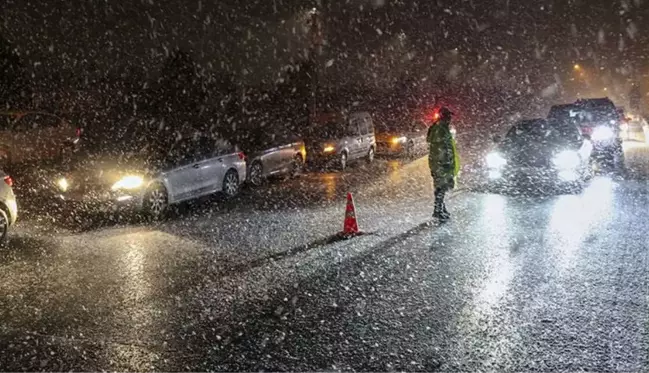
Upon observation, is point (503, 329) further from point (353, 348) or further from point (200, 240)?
point (200, 240)

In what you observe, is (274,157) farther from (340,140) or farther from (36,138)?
(36,138)

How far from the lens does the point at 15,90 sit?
2606 centimetres

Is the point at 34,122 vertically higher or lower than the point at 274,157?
higher

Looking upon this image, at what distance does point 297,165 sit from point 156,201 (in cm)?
656

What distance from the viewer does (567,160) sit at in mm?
12930

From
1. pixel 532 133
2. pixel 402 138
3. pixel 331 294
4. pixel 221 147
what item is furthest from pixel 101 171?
pixel 402 138

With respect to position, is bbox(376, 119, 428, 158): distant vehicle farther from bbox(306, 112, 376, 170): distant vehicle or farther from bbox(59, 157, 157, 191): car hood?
bbox(59, 157, 157, 191): car hood

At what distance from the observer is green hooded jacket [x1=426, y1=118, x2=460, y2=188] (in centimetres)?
1004

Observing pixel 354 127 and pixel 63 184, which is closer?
pixel 63 184

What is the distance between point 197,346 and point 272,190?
981 centimetres

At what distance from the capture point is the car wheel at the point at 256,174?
14797 millimetres

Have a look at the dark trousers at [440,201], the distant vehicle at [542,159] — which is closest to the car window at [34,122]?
the dark trousers at [440,201]

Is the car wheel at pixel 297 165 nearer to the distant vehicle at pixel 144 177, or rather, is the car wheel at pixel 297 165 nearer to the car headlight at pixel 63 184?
the distant vehicle at pixel 144 177

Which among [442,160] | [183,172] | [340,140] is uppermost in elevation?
→ [183,172]
